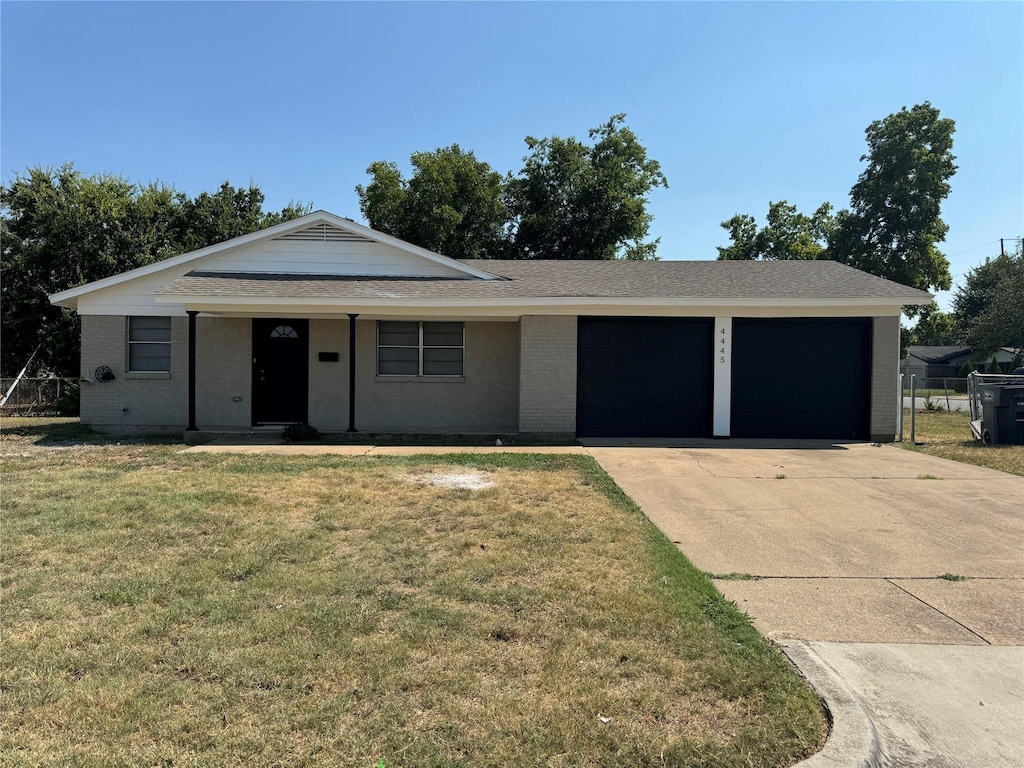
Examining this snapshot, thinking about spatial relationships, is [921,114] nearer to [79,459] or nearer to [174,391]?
[174,391]

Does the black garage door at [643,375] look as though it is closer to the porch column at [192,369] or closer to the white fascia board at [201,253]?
the white fascia board at [201,253]

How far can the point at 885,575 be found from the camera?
4879 millimetres

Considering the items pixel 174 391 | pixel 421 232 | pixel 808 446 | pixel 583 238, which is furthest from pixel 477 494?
pixel 583 238

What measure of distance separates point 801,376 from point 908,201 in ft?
93.2

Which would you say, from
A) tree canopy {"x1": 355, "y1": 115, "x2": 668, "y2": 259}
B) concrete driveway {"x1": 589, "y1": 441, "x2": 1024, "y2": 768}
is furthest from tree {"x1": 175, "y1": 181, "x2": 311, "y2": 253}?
concrete driveway {"x1": 589, "y1": 441, "x2": 1024, "y2": 768}

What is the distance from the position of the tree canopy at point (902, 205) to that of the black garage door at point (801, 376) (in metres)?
25.3

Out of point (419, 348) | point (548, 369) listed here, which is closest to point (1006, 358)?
point (548, 369)

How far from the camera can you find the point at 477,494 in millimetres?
7359

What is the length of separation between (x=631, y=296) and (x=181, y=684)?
10.3 metres

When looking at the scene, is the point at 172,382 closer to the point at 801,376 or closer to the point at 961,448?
the point at 801,376

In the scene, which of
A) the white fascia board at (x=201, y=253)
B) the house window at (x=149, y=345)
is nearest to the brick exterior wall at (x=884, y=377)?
the white fascia board at (x=201, y=253)

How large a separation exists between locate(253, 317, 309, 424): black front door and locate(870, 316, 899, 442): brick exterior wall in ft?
38.7

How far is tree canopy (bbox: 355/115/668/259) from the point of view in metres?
31.7

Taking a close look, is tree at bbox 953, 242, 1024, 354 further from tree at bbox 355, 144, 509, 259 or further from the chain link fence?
the chain link fence
